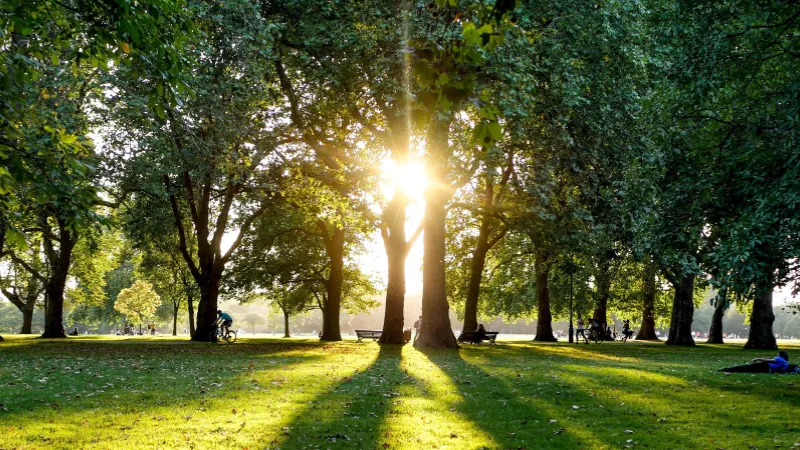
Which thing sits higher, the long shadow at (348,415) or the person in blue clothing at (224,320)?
the long shadow at (348,415)

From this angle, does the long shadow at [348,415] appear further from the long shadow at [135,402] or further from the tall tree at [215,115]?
the tall tree at [215,115]

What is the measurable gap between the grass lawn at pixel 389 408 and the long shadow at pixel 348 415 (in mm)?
21

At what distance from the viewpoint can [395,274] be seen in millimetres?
33469

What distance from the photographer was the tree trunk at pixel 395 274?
33.2 m

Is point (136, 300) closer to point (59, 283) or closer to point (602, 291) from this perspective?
point (59, 283)

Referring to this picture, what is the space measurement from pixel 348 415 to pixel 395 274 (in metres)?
22.9

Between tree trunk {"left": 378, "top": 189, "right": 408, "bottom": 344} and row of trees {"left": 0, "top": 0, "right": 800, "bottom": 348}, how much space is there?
0.12 meters

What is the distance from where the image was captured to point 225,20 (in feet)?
67.8

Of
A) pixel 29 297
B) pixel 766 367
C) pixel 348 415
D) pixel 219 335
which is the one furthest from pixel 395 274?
pixel 29 297

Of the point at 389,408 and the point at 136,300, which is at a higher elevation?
the point at 389,408

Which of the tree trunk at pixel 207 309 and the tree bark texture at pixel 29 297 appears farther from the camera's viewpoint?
the tree bark texture at pixel 29 297

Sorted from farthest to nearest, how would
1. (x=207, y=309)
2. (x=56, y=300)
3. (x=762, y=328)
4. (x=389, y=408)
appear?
1. (x=56, y=300)
2. (x=762, y=328)
3. (x=207, y=309)
4. (x=389, y=408)

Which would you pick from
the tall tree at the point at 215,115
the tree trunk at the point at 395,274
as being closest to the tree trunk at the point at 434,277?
the tree trunk at the point at 395,274

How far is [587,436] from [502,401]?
3310 millimetres
